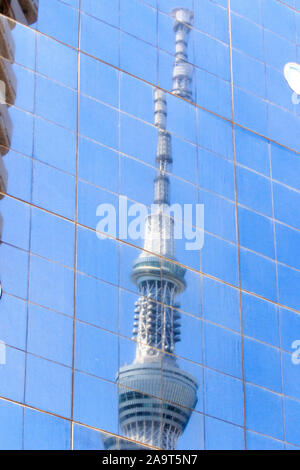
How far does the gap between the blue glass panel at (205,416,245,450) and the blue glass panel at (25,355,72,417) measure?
5560 mm

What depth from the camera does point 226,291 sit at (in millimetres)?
51062

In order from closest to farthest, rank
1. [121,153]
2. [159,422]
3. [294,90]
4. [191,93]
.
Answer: [159,422] < [121,153] < [191,93] < [294,90]

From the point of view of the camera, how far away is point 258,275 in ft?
172

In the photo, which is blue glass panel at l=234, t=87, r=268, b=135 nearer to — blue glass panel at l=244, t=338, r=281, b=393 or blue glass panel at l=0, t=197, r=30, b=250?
blue glass panel at l=244, t=338, r=281, b=393

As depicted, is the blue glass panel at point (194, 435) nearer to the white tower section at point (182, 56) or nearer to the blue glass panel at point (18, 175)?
the blue glass panel at point (18, 175)

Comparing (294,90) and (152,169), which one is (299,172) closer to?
(294,90)

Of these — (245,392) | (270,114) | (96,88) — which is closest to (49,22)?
(96,88)

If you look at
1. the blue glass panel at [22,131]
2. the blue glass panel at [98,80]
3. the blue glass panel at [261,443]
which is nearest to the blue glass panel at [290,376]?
the blue glass panel at [261,443]

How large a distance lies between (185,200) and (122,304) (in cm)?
579

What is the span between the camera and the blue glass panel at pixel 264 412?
1938 inches

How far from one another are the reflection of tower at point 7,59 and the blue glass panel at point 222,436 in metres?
9.76

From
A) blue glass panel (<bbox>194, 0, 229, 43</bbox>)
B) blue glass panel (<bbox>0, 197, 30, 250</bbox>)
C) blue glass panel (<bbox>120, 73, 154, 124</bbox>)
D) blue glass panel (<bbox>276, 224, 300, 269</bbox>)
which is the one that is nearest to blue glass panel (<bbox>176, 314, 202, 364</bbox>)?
blue glass panel (<bbox>276, 224, 300, 269</bbox>)

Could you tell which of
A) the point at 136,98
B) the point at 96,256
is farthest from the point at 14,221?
the point at 136,98

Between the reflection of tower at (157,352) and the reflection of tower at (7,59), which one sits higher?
the reflection of tower at (7,59)
